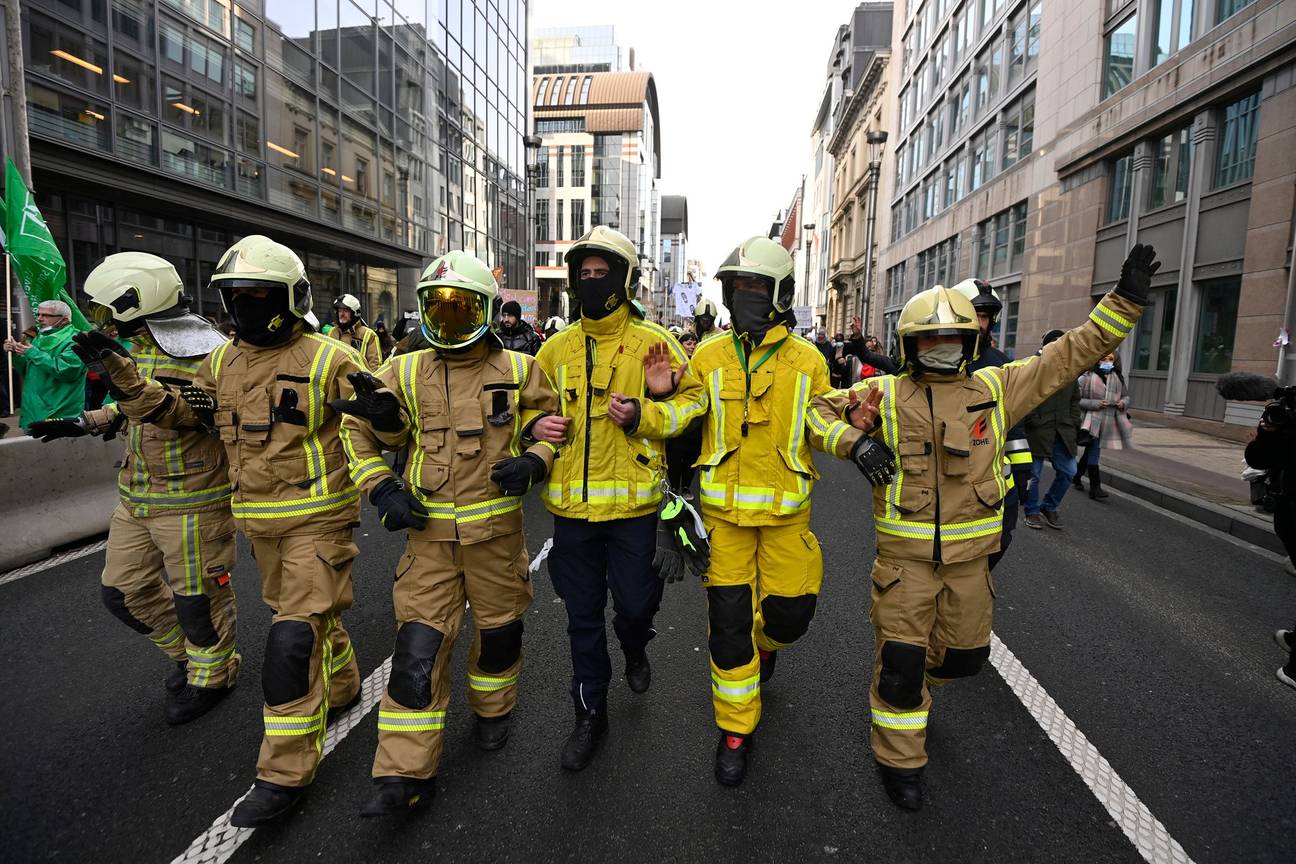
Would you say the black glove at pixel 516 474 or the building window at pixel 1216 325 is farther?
the building window at pixel 1216 325

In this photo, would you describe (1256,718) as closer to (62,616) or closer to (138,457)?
(138,457)

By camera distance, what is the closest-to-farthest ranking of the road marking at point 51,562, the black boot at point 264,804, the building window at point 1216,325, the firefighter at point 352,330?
the black boot at point 264,804, the road marking at point 51,562, the firefighter at point 352,330, the building window at point 1216,325

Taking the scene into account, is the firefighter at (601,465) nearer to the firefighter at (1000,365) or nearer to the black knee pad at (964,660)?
the black knee pad at (964,660)

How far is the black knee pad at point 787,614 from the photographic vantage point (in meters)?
2.90

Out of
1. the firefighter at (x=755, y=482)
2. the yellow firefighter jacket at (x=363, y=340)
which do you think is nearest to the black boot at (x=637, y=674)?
the firefighter at (x=755, y=482)

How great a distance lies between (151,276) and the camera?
312 cm

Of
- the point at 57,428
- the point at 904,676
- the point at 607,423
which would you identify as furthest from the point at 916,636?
the point at 57,428

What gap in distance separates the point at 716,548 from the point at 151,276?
276 centimetres

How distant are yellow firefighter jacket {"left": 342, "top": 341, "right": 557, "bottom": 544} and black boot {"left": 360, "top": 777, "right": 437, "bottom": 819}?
841 millimetres

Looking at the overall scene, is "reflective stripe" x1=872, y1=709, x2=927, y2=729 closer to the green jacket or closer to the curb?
the curb

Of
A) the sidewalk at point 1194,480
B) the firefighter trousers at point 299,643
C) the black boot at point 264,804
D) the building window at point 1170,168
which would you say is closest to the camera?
the black boot at point 264,804

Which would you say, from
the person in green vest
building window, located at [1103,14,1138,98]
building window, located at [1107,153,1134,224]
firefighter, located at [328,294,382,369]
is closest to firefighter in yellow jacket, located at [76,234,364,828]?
the person in green vest

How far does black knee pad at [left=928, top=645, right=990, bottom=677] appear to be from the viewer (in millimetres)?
2785

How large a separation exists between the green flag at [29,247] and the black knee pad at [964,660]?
273 inches
